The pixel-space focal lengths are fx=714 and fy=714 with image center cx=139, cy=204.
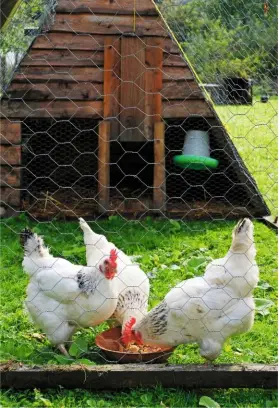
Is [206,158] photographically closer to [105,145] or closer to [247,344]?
[105,145]

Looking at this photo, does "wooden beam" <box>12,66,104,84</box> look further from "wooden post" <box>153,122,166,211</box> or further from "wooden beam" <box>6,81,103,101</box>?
"wooden post" <box>153,122,166,211</box>

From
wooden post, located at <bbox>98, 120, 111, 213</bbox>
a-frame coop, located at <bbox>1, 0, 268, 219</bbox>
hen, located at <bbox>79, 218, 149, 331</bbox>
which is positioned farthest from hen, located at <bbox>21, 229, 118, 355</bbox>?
wooden post, located at <bbox>98, 120, 111, 213</bbox>

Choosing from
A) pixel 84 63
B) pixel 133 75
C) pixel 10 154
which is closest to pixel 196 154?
pixel 133 75

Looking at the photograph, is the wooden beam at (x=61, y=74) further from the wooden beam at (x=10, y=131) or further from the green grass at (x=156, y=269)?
the green grass at (x=156, y=269)

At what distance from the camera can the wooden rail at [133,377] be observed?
108 inches

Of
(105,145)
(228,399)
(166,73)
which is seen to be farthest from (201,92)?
(228,399)

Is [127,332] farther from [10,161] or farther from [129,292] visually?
[10,161]

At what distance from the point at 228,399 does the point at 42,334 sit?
3.26 ft

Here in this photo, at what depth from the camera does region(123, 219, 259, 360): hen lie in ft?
9.53

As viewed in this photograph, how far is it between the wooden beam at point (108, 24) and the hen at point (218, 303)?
243 cm

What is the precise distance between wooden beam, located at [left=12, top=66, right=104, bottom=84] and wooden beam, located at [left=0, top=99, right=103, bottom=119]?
15 centimetres

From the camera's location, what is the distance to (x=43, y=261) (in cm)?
318

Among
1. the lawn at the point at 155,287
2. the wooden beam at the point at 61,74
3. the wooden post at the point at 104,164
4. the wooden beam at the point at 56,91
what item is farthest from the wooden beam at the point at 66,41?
the lawn at the point at 155,287

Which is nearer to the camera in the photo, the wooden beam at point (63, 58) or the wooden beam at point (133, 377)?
the wooden beam at point (133, 377)
